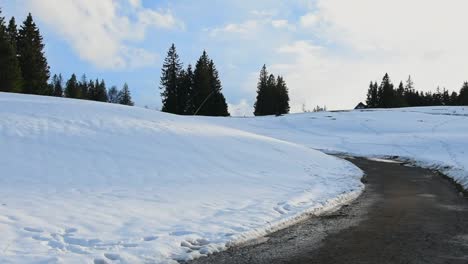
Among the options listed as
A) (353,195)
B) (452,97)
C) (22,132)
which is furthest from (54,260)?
(452,97)

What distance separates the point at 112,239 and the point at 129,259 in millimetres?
1082

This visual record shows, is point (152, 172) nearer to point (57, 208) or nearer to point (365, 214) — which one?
point (57, 208)

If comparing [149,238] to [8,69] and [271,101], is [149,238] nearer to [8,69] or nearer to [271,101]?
[8,69]

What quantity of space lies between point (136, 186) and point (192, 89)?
7137cm

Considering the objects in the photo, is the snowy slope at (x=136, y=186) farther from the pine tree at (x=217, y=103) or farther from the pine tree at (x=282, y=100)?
the pine tree at (x=282, y=100)

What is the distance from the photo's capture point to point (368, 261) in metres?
6.42

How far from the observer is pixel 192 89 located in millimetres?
82688

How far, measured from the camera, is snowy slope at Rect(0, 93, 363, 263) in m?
7.10

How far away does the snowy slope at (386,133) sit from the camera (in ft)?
101

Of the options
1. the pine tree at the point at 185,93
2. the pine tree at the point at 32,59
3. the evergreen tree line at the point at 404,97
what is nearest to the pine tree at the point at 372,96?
the evergreen tree line at the point at 404,97

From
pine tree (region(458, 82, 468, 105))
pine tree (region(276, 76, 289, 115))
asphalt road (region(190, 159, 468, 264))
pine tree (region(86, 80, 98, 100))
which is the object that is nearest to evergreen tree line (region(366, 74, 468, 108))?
pine tree (region(458, 82, 468, 105))

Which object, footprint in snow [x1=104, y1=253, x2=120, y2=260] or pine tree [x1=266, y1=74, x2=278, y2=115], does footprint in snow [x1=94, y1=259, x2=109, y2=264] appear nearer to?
footprint in snow [x1=104, y1=253, x2=120, y2=260]

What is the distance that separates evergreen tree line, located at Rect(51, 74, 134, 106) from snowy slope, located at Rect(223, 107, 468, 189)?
3340 centimetres

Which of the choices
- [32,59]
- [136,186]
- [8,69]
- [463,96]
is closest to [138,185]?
[136,186]
